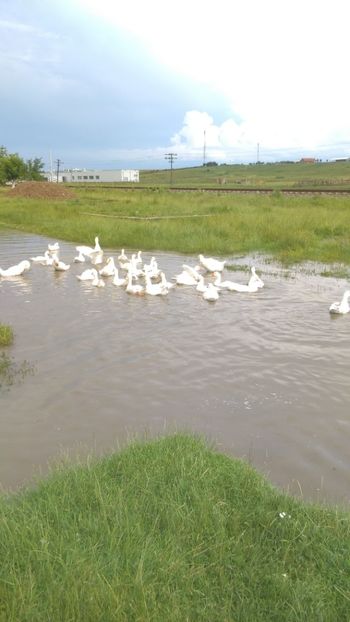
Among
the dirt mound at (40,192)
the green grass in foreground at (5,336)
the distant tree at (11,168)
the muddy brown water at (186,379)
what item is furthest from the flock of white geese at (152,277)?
the distant tree at (11,168)

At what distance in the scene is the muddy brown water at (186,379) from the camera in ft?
19.3

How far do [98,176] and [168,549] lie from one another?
136200 mm

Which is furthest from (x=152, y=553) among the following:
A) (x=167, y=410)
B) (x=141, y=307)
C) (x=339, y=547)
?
(x=141, y=307)

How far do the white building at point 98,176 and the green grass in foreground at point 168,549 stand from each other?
12716cm

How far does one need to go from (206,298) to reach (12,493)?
8.66m

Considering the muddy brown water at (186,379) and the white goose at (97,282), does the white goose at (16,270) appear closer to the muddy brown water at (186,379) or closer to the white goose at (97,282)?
the muddy brown water at (186,379)

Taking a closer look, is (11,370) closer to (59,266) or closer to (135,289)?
(135,289)

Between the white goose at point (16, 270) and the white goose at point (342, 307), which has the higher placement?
the white goose at point (16, 270)

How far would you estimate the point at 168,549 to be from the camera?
3.76 meters

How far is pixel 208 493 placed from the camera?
444cm

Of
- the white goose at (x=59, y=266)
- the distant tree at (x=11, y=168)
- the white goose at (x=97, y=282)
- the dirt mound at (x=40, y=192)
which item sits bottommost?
the white goose at (x=97, y=282)

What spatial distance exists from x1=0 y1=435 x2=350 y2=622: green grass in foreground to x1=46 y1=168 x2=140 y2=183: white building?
12716cm

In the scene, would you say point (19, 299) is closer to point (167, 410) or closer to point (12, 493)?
point (167, 410)

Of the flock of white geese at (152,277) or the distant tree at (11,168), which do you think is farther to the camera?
the distant tree at (11,168)
